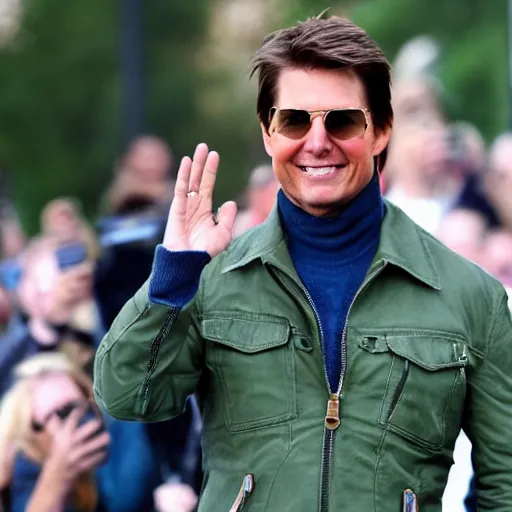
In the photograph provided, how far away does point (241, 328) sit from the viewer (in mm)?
2965

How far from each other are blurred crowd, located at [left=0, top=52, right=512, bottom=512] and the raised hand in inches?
72.6

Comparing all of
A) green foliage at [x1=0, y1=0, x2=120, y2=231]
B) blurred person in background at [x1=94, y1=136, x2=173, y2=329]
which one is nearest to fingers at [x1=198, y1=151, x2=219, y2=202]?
blurred person in background at [x1=94, y1=136, x2=173, y2=329]

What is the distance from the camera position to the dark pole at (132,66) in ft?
34.4

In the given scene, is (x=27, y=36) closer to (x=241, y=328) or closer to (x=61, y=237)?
(x=61, y=237)

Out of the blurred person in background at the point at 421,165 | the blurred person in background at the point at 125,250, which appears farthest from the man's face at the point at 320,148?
the blurred person in background at the point at 421,165

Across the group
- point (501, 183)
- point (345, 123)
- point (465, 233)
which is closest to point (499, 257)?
point (465, 233)

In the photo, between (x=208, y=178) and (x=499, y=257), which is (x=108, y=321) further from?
(x=208, y=178)

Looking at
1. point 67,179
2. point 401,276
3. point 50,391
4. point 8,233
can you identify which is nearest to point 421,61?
point 8,233

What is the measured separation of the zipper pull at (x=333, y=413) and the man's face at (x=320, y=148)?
420mm

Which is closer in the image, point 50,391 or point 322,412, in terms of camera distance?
point 322,412

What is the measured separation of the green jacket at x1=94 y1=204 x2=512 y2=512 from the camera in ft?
9.41

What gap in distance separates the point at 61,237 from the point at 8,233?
3471mm

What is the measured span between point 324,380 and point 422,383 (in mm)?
207

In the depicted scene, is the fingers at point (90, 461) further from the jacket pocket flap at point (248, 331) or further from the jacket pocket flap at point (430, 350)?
the jacket pocket flap at point (430, 350)
